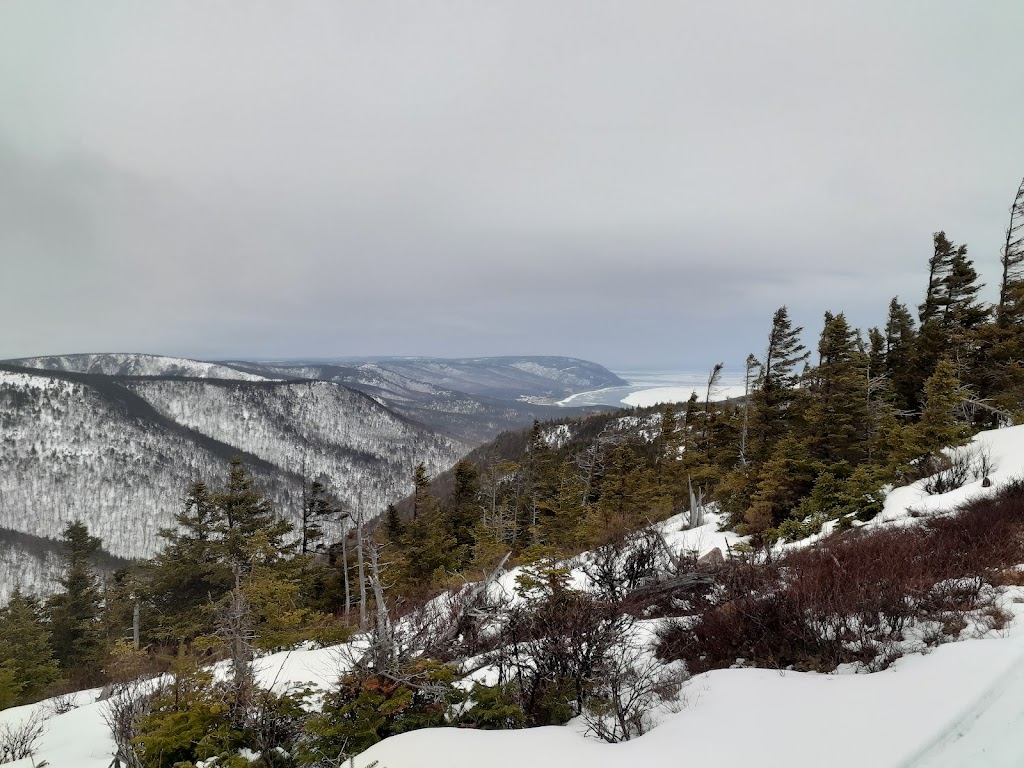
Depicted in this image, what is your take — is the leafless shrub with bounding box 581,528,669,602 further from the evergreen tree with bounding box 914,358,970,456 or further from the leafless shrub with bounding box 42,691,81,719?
the leafless shrub with bounding box 42,691,81,719

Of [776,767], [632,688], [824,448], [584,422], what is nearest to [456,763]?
[632,688]

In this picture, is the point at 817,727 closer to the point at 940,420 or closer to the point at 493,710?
the point at 493,710

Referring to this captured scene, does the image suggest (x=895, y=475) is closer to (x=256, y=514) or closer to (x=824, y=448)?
(x=824, y=448)

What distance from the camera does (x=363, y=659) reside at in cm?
723

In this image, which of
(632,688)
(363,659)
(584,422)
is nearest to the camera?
(632,688)

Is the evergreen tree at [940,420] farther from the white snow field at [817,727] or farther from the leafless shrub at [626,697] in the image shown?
the leafless shrub at [626,697]

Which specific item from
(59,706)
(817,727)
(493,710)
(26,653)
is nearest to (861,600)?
(817,727)

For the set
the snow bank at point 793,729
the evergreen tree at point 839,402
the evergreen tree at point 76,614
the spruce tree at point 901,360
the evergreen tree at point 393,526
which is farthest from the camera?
the evergreen tree at point 393,526

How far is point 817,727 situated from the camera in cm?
436

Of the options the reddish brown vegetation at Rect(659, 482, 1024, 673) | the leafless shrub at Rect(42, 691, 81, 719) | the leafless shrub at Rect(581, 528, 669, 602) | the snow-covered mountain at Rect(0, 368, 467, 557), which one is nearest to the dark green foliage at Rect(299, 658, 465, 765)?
the reddish brown vegetation at Rect(659, 482, 1024, 673)

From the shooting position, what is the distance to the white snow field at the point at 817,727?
379 cm

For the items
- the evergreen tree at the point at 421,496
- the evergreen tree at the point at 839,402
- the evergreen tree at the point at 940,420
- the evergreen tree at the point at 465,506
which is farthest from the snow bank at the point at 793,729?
the evergreen tree at the point at 465,506

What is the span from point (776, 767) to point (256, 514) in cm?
2892

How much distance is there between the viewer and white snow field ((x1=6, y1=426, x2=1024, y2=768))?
379cm
